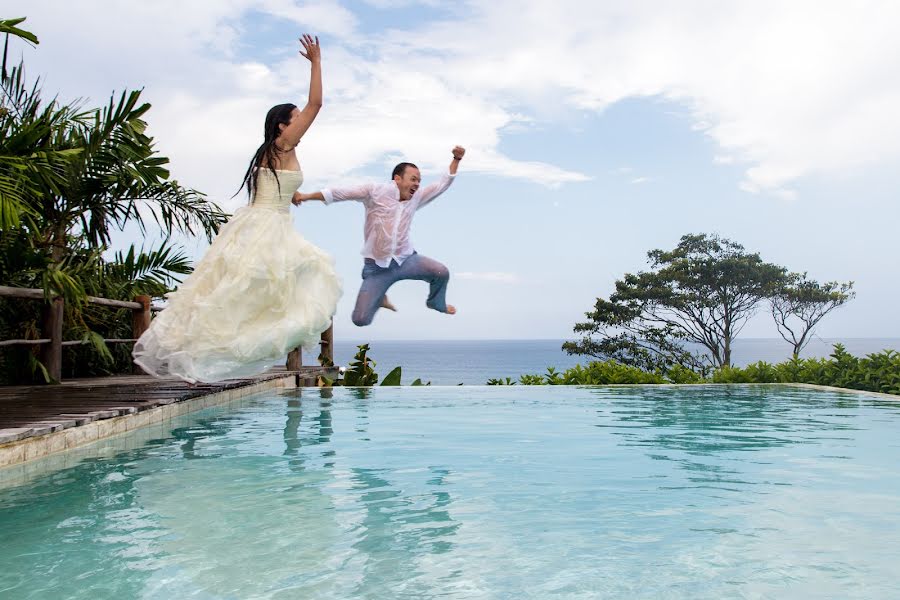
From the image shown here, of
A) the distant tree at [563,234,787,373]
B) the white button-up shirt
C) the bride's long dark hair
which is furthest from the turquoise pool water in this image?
the distant tree at [563,234,787,373]

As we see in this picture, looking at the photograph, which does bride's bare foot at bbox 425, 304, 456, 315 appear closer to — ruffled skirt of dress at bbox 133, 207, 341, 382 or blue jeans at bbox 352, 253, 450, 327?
blue jeans at bbox 352, 253, 450, 327

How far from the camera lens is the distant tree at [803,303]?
88.0ft

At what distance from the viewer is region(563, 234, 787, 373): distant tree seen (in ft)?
86.1

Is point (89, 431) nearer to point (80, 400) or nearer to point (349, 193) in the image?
point (80, 400)

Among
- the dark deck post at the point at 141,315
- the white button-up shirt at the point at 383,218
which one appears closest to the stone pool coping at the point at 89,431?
the white button-up shirt at the point at 383,218

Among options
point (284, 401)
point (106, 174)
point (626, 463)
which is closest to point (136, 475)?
point (626, 463)

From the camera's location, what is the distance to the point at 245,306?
590 centimetres

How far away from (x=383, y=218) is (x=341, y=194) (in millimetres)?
390

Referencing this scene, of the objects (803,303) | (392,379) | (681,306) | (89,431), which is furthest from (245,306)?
(803,303)

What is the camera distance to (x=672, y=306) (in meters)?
26.5

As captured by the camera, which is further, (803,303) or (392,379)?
(803,303)

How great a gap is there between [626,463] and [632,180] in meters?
23.2

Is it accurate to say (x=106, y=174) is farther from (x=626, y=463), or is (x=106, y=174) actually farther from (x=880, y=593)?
(x=880, y=593)

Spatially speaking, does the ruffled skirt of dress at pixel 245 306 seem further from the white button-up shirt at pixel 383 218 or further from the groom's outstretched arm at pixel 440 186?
the groom's outstretched arm at pixel 440 186
